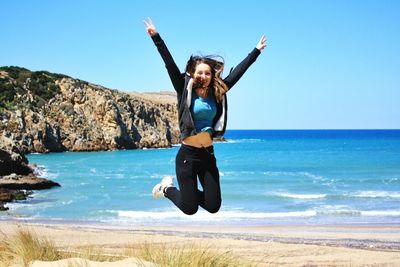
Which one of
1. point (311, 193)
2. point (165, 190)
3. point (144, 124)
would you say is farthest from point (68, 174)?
point (144, 124)

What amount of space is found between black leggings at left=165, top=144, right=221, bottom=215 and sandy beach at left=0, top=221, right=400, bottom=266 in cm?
177

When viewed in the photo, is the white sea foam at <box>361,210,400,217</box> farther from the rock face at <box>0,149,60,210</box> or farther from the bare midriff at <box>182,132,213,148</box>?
the bare midriff at <box>182,132,213,148</box>

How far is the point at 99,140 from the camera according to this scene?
238 ft

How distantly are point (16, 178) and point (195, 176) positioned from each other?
21852mm

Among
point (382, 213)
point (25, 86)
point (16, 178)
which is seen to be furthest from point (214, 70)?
point (25, 86)

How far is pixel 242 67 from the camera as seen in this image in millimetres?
6020

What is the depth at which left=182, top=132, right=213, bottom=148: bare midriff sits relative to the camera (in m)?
5.71

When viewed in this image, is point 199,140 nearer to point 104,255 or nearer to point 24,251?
point 104,255

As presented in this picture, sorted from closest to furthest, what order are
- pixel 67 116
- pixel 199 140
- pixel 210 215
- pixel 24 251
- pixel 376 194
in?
pixel 199 140, pixel 24 251, pixel 210 215, pixel 376 194, pixel 67 116

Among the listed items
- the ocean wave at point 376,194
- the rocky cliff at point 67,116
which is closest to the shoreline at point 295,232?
the ocean wave at point 376,194

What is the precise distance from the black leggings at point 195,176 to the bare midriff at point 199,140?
44 mm

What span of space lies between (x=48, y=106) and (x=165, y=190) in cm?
6769

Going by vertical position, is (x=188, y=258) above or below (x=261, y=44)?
below

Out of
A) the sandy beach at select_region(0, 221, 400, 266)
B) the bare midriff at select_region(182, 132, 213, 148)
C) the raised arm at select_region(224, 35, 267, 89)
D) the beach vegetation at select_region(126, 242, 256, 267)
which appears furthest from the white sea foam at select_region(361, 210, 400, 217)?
the bare midriff at select_region(182, 132, 213, 148)
